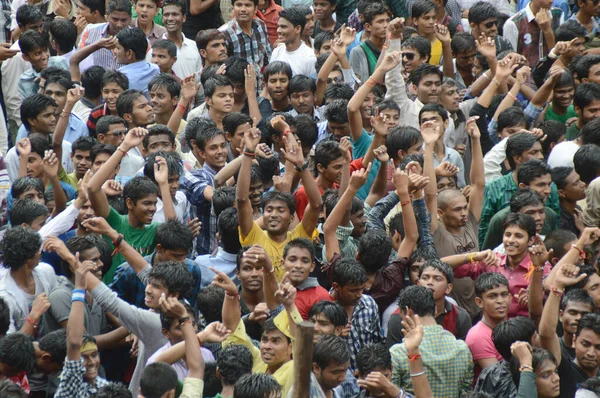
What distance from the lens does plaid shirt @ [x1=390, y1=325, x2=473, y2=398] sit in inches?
291

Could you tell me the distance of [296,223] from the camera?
923 cm

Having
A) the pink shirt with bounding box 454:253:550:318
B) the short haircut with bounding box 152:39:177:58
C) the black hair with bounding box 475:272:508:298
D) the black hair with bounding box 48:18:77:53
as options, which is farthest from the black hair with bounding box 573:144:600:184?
the black hair with bounding box 48:18:77:53

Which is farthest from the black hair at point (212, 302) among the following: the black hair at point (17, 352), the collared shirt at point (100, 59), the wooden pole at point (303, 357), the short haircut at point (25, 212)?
the collared shirt at point (100, 59)

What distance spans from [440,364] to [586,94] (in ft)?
13.1

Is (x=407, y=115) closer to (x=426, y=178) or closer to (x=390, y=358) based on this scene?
(x=426, y=178)

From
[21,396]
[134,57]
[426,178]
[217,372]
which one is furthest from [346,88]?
[21,396]

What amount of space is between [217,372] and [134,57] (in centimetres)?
526

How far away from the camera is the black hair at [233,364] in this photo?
6867 millimetres

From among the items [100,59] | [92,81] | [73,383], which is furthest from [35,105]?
[73,383]

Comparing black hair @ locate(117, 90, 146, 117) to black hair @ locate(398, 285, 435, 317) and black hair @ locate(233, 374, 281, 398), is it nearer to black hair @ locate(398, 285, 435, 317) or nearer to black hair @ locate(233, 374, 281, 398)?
black hair @ locate(398, 285, 435, 317)

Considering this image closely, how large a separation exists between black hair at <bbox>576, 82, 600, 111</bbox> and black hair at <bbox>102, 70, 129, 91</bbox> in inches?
161

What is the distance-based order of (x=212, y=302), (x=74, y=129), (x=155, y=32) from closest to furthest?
(x=212, y=302) < (x=74, y=129) < (x=155, y=32)

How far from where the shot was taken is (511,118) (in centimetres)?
1038

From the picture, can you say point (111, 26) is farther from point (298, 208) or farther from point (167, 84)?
point (298, 208)
